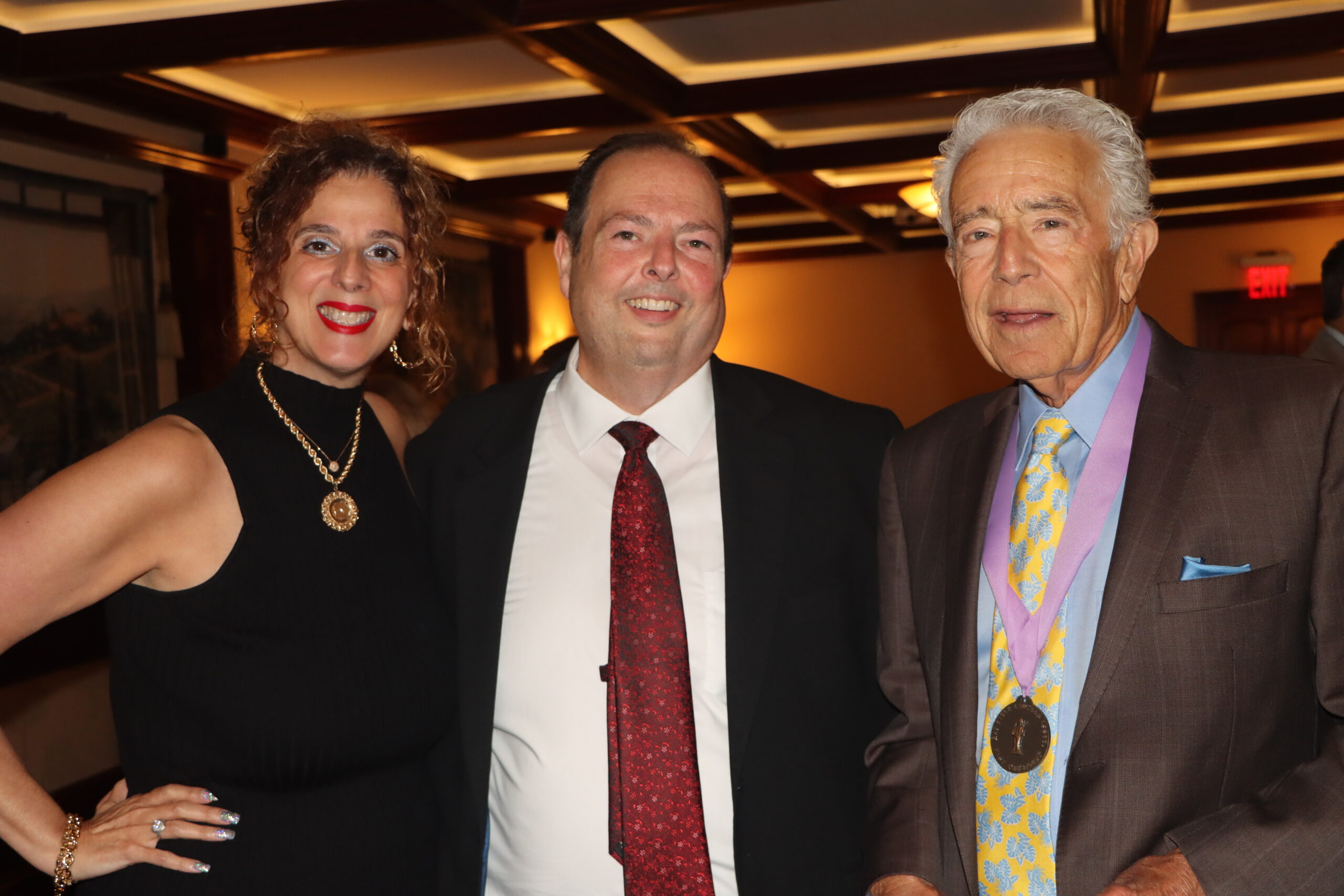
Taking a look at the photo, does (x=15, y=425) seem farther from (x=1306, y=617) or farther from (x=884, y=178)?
(x=884, y=178)

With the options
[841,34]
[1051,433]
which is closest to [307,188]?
[1051,433]

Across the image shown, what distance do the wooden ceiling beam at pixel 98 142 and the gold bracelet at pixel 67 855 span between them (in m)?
4.51

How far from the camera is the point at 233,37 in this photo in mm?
5125

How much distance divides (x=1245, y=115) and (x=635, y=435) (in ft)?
24.8

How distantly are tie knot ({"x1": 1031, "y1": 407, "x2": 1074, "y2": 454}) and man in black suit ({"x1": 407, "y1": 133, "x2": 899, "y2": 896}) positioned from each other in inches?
18.1

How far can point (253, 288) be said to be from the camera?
2176 millimetres

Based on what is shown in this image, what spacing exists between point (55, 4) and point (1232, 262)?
38.1 ft

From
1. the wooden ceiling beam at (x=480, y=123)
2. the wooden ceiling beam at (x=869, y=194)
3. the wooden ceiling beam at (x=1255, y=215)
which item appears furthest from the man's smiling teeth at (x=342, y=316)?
the wooden ceiling beam at (x=1255, y=215)

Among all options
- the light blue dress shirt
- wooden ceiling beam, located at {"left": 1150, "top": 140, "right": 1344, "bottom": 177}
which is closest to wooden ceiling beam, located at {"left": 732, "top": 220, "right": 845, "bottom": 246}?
wooden ceiling beam, located at {"left": 1150, "top": 140, "right": 1344, "bottom": 177}

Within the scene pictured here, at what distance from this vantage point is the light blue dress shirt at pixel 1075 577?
164cm

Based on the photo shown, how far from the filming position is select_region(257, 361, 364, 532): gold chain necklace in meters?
2.15

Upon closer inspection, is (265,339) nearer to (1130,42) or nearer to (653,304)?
(653,304)

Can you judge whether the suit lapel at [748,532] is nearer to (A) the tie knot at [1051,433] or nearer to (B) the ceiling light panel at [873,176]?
(A) the tie knot at [1051,433]

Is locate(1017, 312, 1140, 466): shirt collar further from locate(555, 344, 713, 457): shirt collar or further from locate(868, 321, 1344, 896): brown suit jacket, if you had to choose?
locate(555, 344, 713, 457): shirt collar
